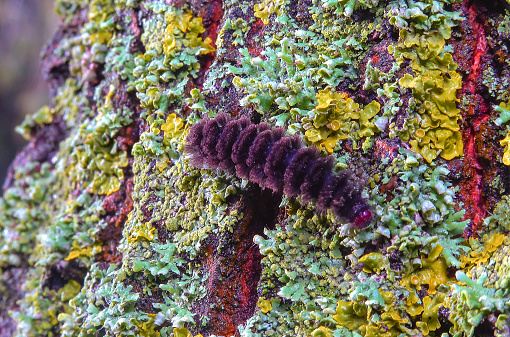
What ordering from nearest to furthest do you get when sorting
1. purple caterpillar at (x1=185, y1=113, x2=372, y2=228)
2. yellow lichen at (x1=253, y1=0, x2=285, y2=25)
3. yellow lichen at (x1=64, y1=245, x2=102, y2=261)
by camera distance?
purple caterpillar at (x1=185, y1=113, x2=372, y2=228) < yellow lichen at (x1=253, y1=0, x2=285, y2=25) < yellow lichen at (x1=64, y1=245, x2=102, y2=261)

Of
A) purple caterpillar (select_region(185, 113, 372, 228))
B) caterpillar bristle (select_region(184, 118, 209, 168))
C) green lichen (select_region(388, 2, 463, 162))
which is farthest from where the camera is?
caterpillar bristle (select_region(184, 118, 209, 168))

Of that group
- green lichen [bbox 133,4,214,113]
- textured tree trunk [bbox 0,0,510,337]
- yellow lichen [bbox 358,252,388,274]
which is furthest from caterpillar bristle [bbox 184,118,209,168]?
yellow lichen [bbox 358,252,388,274]

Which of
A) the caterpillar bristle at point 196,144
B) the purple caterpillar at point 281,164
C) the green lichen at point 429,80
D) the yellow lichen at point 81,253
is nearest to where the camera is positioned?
the purple caterpillar at point 281,164

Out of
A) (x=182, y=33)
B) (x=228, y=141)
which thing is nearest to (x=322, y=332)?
(x=228, y=141)

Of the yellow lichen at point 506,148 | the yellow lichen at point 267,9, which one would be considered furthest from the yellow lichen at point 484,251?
the yellow lichen at point 267,9

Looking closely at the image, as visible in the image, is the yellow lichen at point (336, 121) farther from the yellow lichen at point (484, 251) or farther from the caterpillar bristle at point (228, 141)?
the yellow lichen at point (484, 251)

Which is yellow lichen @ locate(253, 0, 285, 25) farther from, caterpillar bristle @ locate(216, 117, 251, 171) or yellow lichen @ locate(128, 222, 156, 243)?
yellow lichen @ locate(128, 222, 156, 243)

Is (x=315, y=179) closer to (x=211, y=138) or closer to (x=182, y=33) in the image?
(x=211, y=138)

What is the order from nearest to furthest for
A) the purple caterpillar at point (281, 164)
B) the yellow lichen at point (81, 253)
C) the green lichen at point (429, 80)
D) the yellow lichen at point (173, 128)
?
the purple caterpillar at point (281, 164), the green lichen at point (429, 80), the yellow lichen at point (173, 128), the yellow lichen at point (81, 253)
